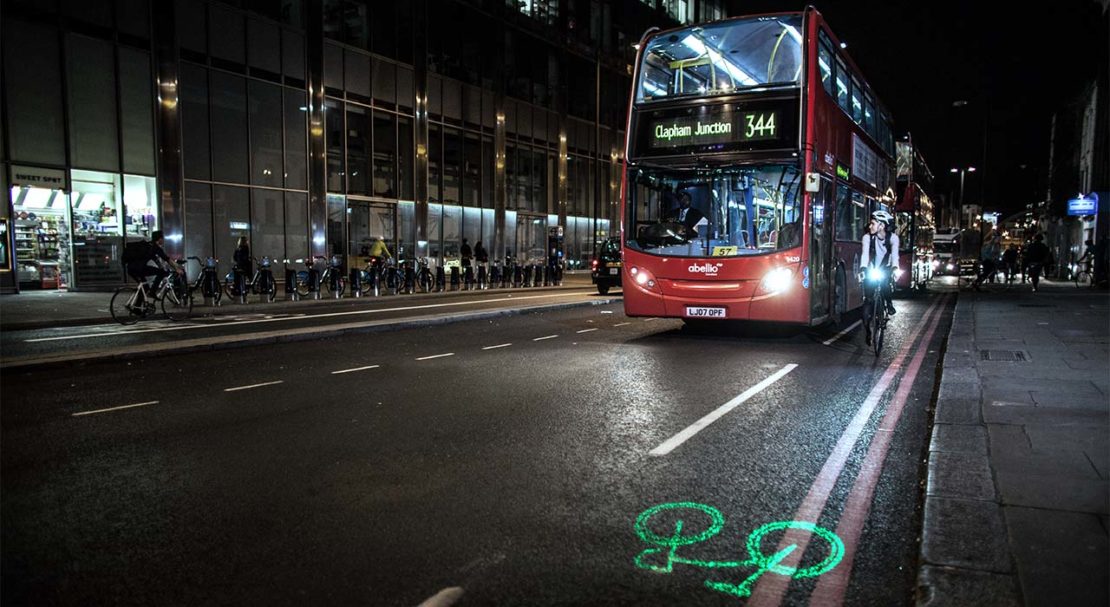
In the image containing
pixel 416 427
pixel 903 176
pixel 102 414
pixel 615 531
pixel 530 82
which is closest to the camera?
pixel 615 531

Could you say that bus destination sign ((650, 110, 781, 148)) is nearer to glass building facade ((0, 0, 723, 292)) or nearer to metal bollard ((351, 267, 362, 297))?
metal bollard ((351, 267, 362, 297))

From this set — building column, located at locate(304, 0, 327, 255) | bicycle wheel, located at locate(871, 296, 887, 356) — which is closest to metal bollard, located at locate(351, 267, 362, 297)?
building column, located at locate(304, 0, 327, 255)

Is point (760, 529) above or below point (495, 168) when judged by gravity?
below

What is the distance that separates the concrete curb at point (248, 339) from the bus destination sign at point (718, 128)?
5.51 m

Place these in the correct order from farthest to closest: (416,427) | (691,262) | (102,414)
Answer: (691,262) < (102,414) < (416,427)

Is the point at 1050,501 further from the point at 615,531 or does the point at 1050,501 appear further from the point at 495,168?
the point at 495,168

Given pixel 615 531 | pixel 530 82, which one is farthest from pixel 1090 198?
pixel 615 531

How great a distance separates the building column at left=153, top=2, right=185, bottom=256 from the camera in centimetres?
2189

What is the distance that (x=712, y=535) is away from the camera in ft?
12.0

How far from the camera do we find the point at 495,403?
673 centimetres

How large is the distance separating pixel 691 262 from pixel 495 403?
524cm

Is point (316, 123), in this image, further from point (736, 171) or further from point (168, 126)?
point (736, 171)

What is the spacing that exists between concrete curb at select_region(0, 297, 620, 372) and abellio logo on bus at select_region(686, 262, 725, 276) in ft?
18.2

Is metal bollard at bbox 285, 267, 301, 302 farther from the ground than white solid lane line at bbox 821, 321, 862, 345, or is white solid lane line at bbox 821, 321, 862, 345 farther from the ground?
metal bollard at bbox 285, 267, 301, 302
